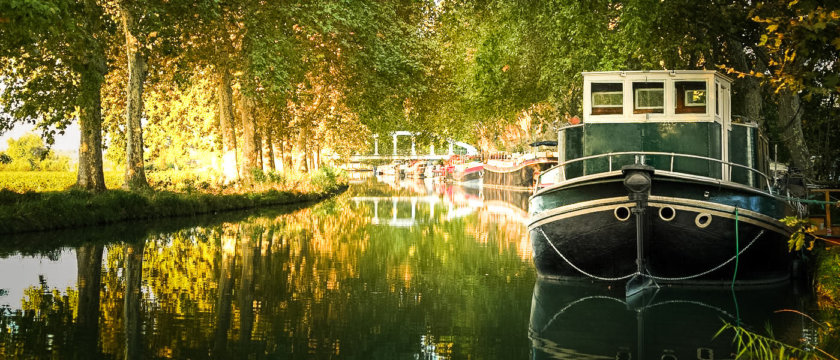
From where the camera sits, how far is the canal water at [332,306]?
Result: 8633mm

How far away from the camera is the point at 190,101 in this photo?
49906mm

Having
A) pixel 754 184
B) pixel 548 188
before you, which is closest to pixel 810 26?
pixel 548 188

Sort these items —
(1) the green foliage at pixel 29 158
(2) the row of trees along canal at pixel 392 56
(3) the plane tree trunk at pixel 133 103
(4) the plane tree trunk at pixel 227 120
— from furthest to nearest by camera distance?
(1) the green foliage at pixel 29 158, (4) the plane tree trunk at pixel 227 120, (3) the plane tree trunk at pixel 133 103, (2) the row of trees along canal at pixel 392 56

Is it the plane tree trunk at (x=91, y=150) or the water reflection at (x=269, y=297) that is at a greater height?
the plane tree trunk at (x=91, y=150)

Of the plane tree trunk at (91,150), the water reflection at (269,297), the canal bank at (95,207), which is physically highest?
the plane tree trunk at (91,150)

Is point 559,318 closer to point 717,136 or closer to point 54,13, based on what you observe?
point 717,136

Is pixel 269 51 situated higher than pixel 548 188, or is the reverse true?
pixel 269 51

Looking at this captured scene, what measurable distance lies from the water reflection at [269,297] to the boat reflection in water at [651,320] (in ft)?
1.21

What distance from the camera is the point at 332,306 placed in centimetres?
1102

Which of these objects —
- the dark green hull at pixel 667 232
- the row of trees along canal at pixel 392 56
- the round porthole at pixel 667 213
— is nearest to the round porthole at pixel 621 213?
the dark green hull at pixel 667 232

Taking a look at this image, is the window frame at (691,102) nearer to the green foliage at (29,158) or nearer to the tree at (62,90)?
the tree at (62,90)

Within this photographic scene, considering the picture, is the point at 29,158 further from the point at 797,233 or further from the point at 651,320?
the point at 797,233

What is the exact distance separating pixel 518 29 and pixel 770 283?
1123 centimetres

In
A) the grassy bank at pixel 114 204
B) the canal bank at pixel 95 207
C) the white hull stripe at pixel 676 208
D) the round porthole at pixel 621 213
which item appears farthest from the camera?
the grassy bank at pixel 114 204
